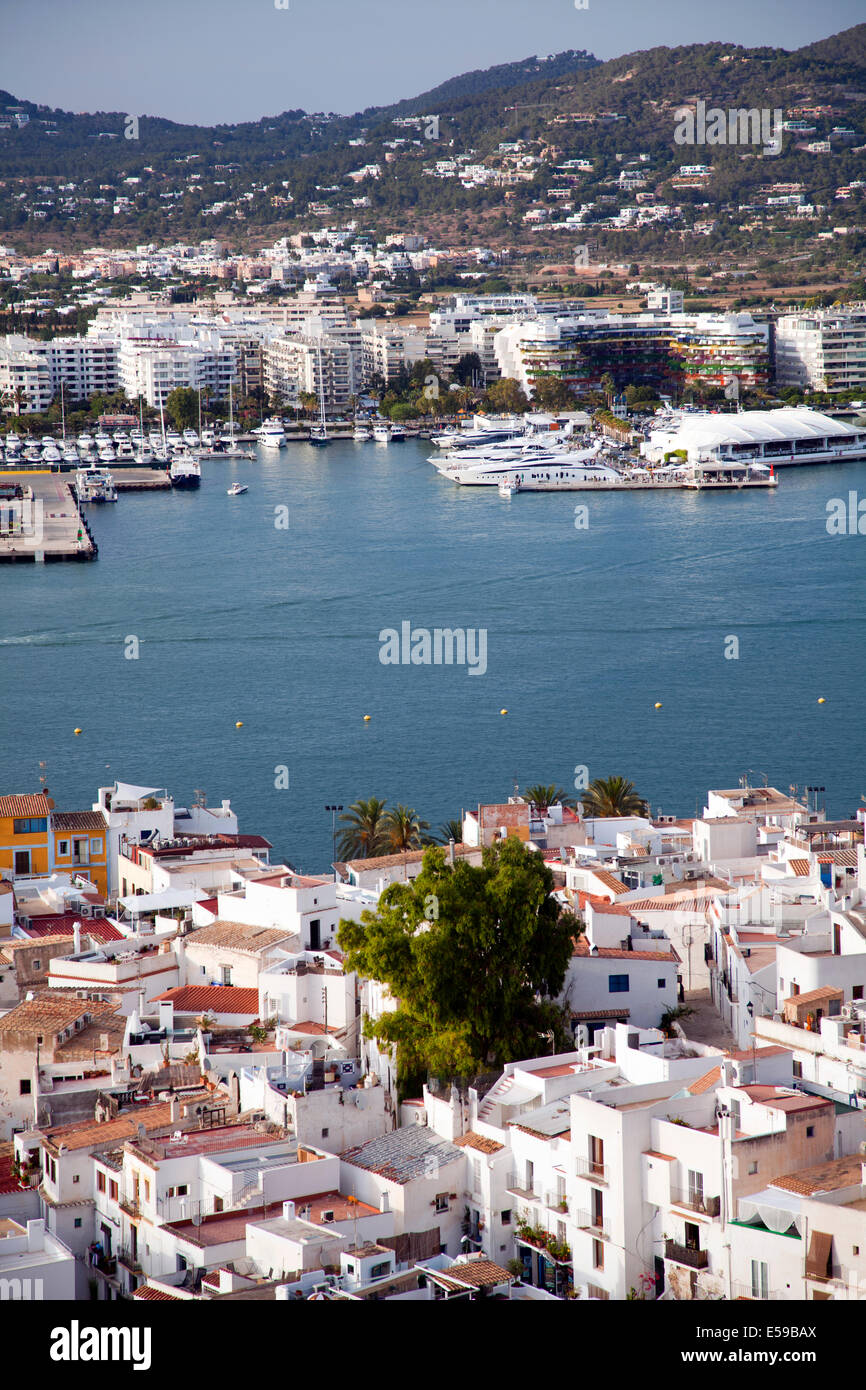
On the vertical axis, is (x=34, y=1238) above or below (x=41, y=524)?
below

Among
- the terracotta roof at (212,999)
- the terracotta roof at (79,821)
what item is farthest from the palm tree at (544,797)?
the terracotta roof at (212,999)

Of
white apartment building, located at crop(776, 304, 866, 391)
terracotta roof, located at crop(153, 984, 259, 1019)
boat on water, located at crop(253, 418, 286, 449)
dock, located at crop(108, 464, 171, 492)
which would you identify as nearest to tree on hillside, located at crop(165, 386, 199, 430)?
boat on water, located at crop(253, 418, 286, 449)

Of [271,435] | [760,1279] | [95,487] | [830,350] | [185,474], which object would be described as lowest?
[760,1279]

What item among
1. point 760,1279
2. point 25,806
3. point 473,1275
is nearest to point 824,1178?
point 760,1279

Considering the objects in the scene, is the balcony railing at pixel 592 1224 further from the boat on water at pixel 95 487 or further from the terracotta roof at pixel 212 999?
the boat on water at pixel 95 487

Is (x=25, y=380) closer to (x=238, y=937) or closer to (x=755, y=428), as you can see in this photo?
(x=755, y=428)

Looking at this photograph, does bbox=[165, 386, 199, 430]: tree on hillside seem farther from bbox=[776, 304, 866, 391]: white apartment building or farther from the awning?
the awning
